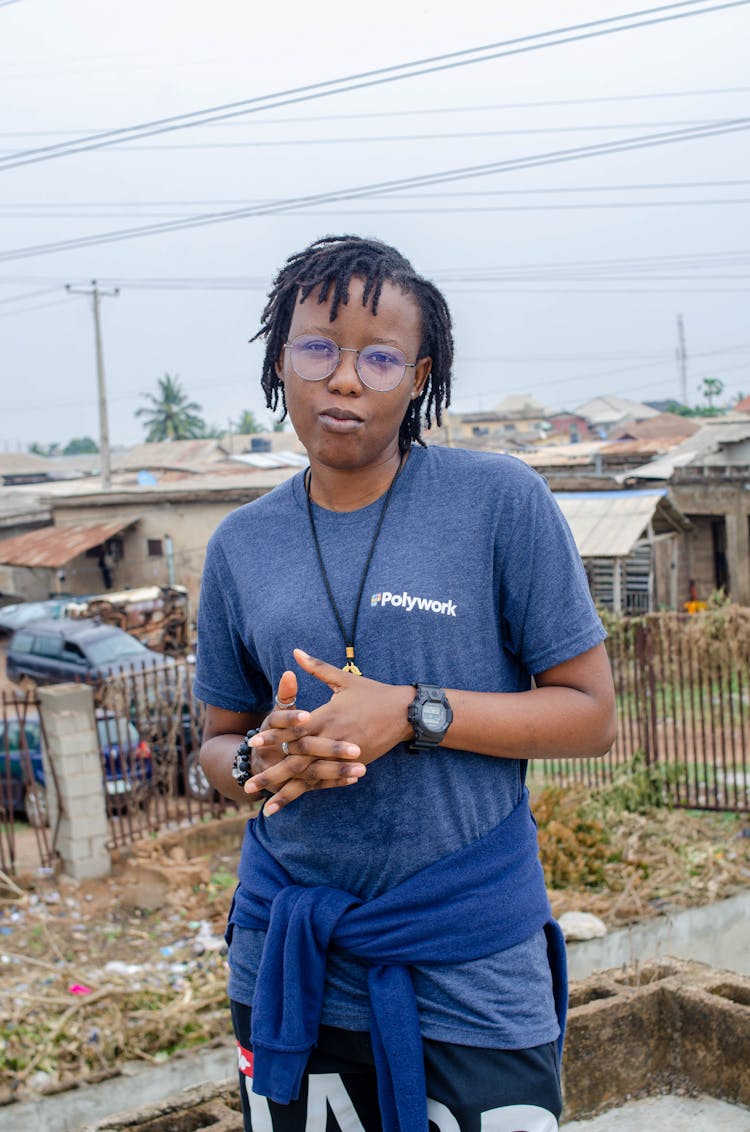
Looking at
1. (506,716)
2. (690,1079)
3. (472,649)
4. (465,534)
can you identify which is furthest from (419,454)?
(690,1079)

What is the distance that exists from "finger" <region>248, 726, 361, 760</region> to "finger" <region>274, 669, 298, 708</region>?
0.15 ft

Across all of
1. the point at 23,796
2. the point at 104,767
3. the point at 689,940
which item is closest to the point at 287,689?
the point at 689,940

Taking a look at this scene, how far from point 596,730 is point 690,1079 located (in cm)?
234

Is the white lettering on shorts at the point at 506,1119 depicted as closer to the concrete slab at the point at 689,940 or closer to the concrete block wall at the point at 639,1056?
the concrete block wall at the point at 639,1056

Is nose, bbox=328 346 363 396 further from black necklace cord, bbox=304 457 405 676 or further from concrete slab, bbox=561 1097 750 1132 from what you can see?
concrete slab, bbox=561 1097 750 1132

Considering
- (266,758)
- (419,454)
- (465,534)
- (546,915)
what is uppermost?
(419,454)

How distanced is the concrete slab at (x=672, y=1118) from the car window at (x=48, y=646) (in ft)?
46.5

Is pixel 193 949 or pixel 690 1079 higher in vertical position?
pixel 690 1079

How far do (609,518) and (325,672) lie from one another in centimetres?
1924

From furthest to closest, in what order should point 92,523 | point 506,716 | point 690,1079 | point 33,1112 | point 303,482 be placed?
point 92,523 < point 33,1112 < point 690,1079 < point 303,482 < point 506,716

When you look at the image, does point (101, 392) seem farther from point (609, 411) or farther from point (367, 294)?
point (609, 411)

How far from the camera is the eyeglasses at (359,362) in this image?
1.95 m

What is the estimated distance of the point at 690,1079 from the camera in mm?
3650

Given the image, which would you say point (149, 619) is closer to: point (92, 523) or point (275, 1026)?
point (92, 523)
